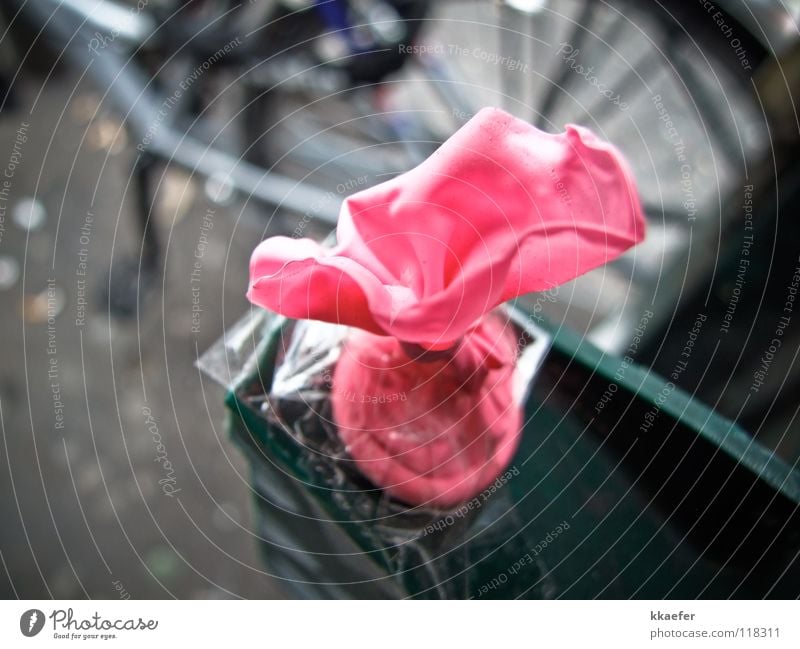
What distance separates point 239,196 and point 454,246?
1.29ft

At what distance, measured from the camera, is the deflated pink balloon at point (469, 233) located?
0.89ft

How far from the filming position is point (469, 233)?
0.28 m

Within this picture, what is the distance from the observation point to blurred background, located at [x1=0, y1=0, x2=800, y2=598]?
481 mm

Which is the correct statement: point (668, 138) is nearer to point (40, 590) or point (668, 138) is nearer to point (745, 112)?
point (745, 112)

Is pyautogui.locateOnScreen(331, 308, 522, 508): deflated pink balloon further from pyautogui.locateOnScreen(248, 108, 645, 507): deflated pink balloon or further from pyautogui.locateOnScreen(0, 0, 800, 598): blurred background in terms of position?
pyautogui.locateOnScreen(0, 0, 800, 598): blurred background

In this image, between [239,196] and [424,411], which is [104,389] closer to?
[239,196]

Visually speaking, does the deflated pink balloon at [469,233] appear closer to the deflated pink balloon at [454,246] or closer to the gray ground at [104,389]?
the deflated pink balloon at [454,246]

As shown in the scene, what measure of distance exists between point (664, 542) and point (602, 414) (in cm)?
8

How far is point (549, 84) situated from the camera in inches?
24.5

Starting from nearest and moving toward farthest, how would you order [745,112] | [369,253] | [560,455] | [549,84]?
[369,253] < [560,455] < [745,112] < [549,84]

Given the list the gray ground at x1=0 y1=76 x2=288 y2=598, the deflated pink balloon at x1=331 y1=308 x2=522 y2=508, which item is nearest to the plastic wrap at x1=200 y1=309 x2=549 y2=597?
the deflated pink balloon at x1=331 y1=308 x2=522 y2=508

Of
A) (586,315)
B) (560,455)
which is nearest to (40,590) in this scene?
(560,455)

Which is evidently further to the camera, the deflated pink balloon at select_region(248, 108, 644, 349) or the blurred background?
the blurred background

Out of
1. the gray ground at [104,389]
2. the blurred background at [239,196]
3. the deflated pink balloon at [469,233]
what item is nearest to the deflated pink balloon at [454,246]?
the deflated pink balloon at [469,233]
